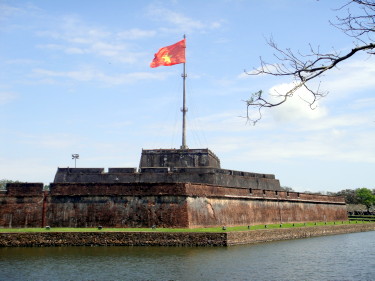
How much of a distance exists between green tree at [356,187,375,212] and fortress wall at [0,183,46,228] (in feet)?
130

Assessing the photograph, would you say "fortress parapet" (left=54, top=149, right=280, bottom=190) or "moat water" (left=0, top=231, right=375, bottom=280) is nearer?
"moat water" (left=0, top=231, right=375, bottom=280)

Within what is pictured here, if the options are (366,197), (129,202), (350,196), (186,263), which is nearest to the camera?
(186,263)

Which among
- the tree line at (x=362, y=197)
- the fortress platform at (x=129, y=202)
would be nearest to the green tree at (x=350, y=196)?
the tree line at (x=362, y=197)

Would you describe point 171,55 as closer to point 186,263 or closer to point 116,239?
point 116,239

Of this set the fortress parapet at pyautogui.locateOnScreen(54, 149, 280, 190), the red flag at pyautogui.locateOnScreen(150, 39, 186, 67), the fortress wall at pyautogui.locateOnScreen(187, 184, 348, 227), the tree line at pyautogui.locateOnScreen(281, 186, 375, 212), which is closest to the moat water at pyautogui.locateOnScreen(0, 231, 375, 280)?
the fortress wall at pyautogui.locateOnScreen(187, 184, 348, 227)

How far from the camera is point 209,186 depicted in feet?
57.2

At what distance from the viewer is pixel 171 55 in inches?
835

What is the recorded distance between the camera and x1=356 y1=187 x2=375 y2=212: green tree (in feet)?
155

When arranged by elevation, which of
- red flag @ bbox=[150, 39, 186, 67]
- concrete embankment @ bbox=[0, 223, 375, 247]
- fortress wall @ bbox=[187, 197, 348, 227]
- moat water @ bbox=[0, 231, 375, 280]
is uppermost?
red flag @ bbox=[150, 39, 186, 67]

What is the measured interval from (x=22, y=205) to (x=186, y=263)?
29.5ft

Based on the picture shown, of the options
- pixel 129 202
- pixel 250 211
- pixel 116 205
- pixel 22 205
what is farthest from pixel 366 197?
pixel 22 205

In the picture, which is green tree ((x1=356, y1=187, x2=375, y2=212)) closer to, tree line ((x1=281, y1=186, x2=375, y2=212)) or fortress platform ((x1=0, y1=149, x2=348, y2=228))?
tree line ((x1=281, y1=186, x2=375, y2=212))

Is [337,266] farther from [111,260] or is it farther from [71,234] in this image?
[71,234]

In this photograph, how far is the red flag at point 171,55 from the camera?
20.8m
